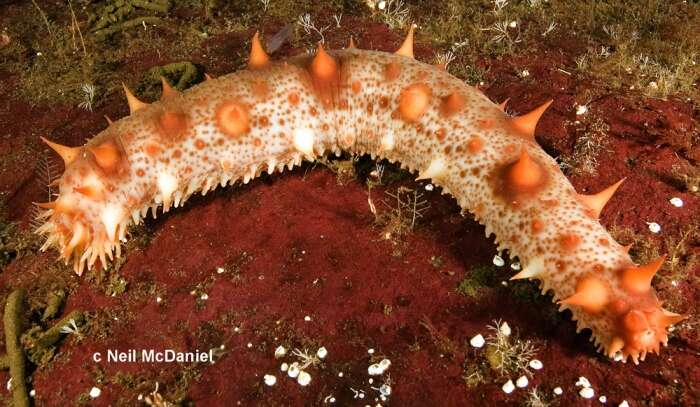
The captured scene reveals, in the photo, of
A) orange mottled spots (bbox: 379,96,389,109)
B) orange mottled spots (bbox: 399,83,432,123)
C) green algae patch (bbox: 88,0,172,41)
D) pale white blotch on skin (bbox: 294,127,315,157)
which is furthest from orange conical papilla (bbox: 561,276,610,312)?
green algae patch (bbox: 88,0,172,41)

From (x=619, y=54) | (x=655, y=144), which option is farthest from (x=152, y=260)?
(x=619, y=54)

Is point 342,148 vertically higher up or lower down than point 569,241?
lower down

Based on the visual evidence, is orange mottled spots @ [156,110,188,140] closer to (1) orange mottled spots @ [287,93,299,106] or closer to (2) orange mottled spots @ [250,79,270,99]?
(2) orange mottled spots @ [250,79,270,99]

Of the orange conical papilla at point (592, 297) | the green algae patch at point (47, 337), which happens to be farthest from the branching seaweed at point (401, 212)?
the green algae patch at point (47, 337)

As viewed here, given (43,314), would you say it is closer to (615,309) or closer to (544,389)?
(544,389)

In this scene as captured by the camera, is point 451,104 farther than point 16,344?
Yes

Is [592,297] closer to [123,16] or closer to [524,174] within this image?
[524,174]

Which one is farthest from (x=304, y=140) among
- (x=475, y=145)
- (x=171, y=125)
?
(x=475, y=145)
